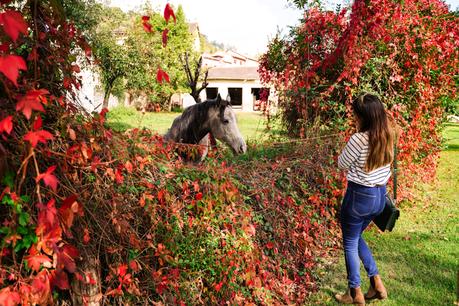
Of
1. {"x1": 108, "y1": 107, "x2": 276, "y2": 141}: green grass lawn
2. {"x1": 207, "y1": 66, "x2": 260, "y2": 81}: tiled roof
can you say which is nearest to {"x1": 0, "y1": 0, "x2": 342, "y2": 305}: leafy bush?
{"x1": 108, "y1": 107, "x2": 276, "y2": 141}: green grass lawn

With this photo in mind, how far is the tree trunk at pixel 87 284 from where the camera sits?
230 centimetres

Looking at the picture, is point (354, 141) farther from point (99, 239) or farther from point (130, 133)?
point (99, 239)

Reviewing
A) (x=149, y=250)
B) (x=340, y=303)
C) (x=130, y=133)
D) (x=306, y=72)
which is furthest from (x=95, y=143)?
(x=306, y=72)

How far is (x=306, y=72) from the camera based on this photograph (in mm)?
6289

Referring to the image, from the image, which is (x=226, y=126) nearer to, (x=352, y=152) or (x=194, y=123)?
(x=194, y=123)

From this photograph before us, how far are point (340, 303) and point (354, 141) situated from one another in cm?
163

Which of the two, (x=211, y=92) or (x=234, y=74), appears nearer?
(x=234, y=74)

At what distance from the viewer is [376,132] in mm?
3352

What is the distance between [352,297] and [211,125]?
313cm

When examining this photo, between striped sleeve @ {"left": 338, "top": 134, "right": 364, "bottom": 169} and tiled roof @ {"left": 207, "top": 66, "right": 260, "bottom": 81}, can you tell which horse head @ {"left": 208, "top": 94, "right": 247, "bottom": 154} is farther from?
tiled roof @ {"left": 207, "top": 66, "right": 260, "bottom": 81}

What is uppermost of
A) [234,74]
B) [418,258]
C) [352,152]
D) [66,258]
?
[234,74]

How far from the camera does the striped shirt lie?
134 inches

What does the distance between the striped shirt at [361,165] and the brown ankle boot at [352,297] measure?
108 cm

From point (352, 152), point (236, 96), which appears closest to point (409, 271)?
point (352, 152)
